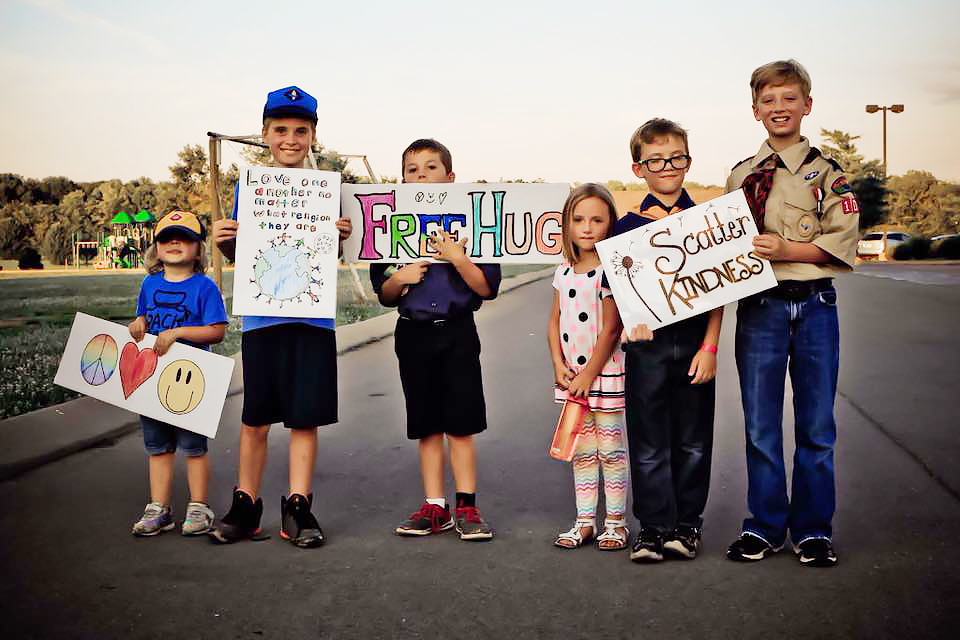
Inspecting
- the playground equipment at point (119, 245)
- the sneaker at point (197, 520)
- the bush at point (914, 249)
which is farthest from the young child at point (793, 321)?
the bush at point (914, 249)

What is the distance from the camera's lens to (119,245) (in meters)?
47.4

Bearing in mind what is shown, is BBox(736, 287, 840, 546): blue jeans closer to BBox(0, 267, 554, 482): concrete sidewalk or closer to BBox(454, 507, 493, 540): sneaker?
BBox(454, 507, 493, 540): sneaker

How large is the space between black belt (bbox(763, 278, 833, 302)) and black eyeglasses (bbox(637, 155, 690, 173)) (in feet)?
2.21

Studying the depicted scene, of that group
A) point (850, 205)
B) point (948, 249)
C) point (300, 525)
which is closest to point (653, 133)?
point (850, 205)

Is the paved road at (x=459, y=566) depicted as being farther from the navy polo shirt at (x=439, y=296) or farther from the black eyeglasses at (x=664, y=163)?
the black eyeglasses at (x=664, y=163)

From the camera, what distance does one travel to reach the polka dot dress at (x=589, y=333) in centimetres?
462

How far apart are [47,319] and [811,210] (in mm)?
15267

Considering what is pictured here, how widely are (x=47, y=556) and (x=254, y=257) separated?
1608 millimetres

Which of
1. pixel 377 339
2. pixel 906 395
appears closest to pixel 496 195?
pixel 906 395

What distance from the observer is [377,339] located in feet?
46.5

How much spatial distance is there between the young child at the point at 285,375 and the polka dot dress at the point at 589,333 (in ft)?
3.65

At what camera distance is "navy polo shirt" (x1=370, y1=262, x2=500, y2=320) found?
15.9 ft

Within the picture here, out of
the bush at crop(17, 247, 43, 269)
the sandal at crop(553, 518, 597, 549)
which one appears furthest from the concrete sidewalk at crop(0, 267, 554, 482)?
the bush at crop(17, 247, 43, 269)

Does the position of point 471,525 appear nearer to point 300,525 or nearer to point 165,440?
point 300,525
